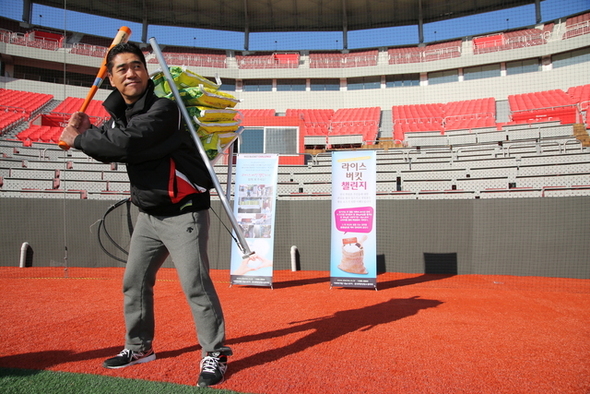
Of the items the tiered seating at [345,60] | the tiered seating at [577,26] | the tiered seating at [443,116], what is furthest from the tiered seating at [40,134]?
the tiered seating at [577,26]

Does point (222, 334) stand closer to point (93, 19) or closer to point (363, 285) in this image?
point (363, 285)

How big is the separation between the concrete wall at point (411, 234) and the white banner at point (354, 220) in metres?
1.65

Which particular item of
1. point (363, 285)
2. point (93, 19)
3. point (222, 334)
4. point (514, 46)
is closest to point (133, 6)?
point (93, 19)

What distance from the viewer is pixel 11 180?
29.7ft

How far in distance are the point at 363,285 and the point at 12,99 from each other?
22.2 metres

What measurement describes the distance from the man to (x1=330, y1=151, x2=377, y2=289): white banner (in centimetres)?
398

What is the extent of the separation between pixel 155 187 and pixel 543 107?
68.2 ft

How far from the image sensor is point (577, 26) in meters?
22.0

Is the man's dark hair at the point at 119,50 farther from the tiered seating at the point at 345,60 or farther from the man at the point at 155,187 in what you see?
the tiered seating at the point at 345,60

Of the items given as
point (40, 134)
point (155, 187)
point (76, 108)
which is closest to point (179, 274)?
point (155, 187)

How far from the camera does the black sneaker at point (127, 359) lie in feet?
7.93

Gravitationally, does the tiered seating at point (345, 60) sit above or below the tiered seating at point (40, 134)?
above

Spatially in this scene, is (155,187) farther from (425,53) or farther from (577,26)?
(577,26)

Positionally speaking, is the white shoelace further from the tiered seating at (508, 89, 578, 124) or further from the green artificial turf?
the tiered seating at (508, 89, 578, 124)
